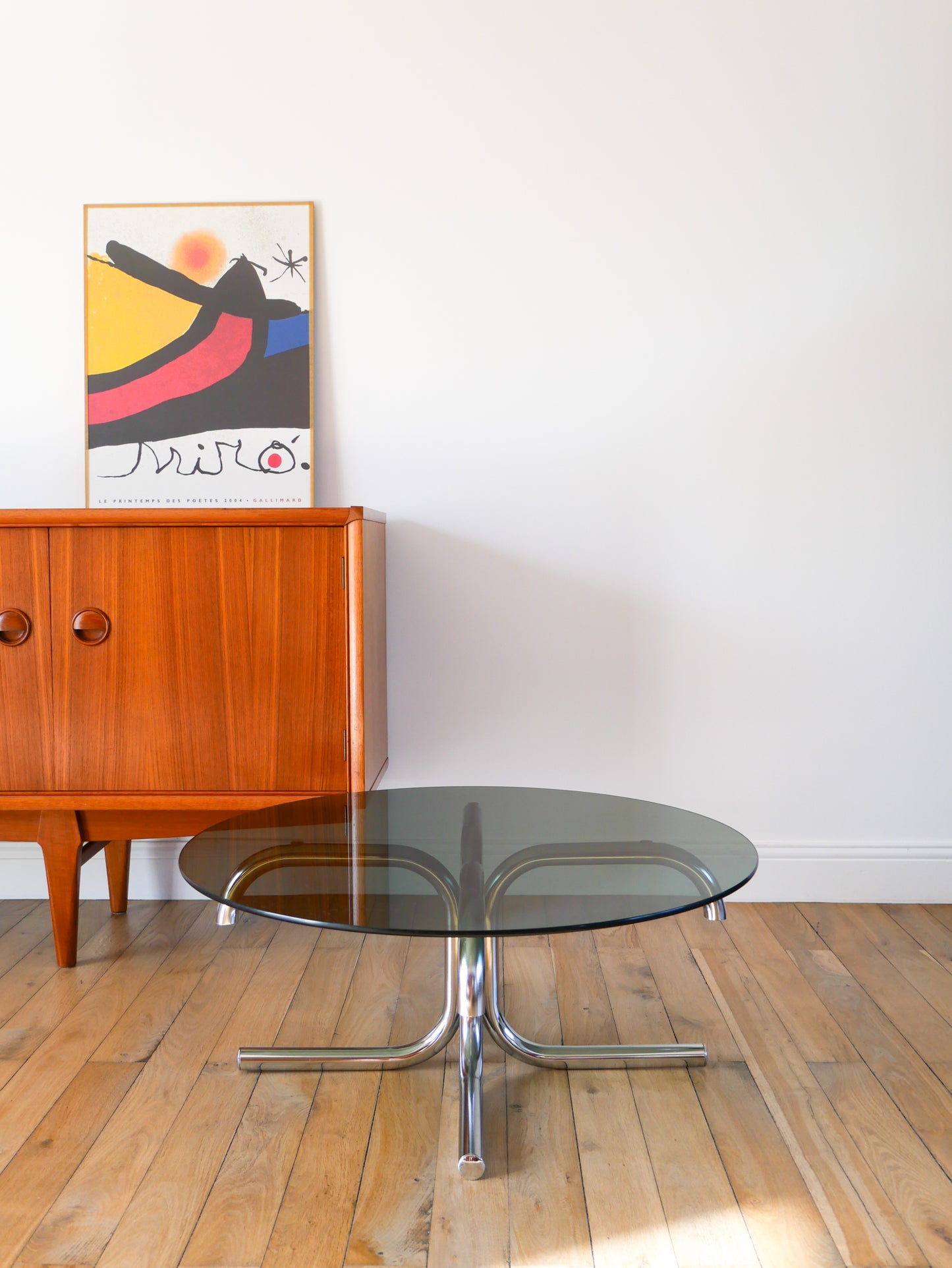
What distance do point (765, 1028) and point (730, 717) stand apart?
87 cm

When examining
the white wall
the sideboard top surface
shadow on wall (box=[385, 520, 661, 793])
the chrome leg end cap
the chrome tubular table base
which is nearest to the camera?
the chrome leg end cap

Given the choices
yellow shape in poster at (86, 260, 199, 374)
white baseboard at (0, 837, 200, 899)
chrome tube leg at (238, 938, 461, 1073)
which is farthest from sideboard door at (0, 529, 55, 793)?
chrome tube leg at (238, 938, 461, 1073)

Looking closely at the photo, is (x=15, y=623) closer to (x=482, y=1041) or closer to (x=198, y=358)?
(x=198, y=358)

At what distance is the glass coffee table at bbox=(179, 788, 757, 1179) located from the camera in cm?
128

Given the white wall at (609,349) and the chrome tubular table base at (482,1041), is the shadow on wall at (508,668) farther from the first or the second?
the chrome tubular table base at (482,1041)

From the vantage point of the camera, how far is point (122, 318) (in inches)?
96.0

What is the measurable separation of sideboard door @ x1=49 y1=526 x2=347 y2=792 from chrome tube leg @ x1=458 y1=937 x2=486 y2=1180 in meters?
0.66

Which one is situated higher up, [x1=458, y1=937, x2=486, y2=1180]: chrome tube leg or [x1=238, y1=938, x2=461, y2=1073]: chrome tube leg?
[x1=458, y1=937, x2=486, y2=1180]: chrome tube leg

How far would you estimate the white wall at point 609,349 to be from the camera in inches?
94.0

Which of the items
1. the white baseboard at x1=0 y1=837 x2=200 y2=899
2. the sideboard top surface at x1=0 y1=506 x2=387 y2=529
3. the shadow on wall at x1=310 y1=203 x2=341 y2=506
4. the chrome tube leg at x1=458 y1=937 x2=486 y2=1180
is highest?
the shadow on wall at x1=310 y1=203 x2=341 y2=506

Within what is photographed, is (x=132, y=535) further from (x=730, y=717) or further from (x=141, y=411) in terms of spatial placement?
(x=730, y=717)

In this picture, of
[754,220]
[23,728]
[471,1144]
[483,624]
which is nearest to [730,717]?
[483,624]

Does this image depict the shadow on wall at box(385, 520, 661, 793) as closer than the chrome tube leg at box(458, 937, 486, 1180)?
No

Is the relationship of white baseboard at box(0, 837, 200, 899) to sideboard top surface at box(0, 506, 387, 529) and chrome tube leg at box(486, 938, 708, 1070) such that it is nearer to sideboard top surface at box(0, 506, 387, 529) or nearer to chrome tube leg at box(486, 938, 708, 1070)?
sideboard top surface at box(0, 506, 387, 529)
